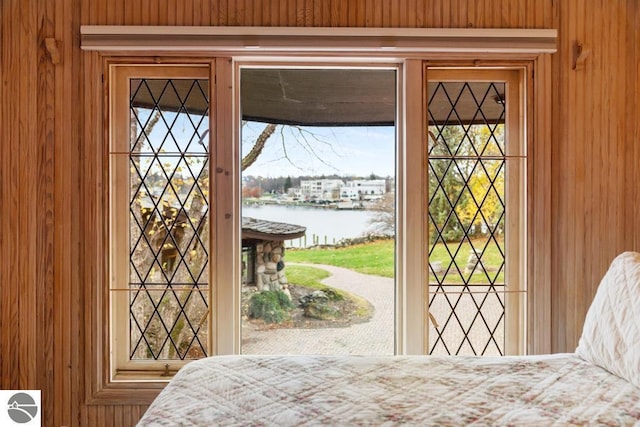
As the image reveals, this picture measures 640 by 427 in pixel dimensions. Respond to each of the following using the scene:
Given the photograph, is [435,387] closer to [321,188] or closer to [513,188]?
[321,188]

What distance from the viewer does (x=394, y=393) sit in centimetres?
107

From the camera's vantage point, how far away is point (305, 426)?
2.98 ft

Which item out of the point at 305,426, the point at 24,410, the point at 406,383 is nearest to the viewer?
the point at 305,426

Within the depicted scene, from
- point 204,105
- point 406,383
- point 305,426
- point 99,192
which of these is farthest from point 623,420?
point 99,192

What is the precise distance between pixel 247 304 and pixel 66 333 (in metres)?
0.83

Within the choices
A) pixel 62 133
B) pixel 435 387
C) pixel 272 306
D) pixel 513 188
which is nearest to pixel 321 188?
pixel 272 306

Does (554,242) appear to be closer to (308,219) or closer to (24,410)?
(308,219)

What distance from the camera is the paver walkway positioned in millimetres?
2014

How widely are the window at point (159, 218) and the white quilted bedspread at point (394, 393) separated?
77 cm

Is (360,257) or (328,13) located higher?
(328,13)

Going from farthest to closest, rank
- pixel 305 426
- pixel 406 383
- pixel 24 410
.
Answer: pixel 24 410
pixel 406 383
pixel 305 426

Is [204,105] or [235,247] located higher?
[204,105]

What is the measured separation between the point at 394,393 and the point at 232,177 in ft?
3.99

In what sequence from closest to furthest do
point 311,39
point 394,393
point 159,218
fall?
1. point 394,393
2. point 311,39
3. point 159,218
